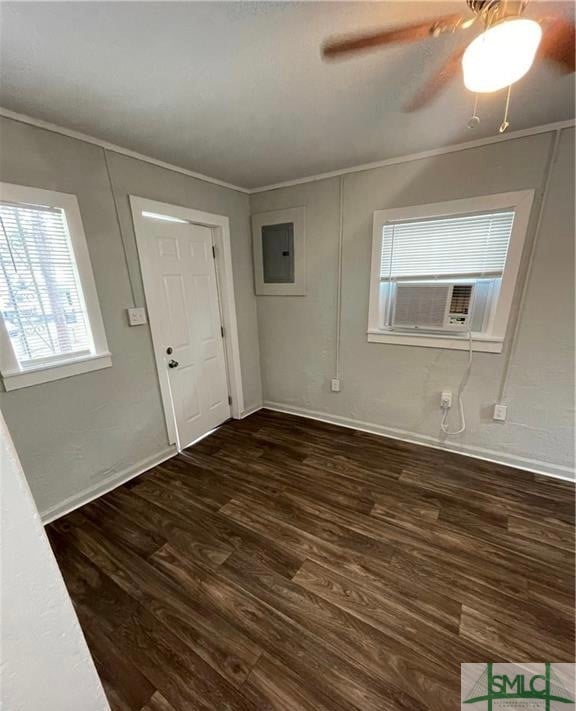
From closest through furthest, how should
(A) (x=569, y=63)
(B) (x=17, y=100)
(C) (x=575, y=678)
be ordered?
(C) (x=575, y=678), (A) (x=569, y=63), (B) (x=17, y=100)

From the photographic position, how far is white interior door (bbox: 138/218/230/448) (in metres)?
2.30

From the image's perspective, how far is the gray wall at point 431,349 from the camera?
1916 millimetres

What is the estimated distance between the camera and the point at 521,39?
81cm

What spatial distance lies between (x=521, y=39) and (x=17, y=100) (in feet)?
6.98

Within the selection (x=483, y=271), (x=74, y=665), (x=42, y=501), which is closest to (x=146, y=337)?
(x=42, y=501)

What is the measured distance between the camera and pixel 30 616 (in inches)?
28.5

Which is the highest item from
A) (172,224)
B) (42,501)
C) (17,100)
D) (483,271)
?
(17,100)

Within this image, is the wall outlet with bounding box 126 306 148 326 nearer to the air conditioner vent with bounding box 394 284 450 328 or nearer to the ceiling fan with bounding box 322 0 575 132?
the ceiling fan with bounding box 322 0 575 132

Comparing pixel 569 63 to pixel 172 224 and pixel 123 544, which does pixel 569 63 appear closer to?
pixel 172 224

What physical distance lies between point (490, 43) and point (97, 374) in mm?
2500

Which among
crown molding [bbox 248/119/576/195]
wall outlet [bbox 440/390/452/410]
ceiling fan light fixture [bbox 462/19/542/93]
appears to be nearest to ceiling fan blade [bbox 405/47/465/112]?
ceiling fan light fixture [bbox 462/19/542/93]

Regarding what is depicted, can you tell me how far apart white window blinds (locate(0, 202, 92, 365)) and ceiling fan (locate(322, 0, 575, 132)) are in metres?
1.77

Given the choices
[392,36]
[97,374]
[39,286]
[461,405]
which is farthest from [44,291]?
[461,405]

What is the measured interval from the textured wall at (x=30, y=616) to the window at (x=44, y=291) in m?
1.35
